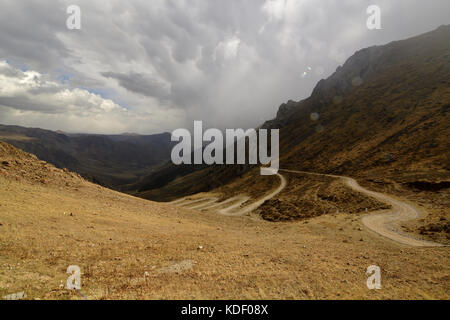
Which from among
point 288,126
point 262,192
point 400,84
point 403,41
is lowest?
point 262,192

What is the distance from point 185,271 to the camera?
7.05 metres

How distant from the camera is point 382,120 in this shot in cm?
5741

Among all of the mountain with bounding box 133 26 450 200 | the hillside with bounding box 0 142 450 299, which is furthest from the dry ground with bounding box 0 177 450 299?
the mountain with bounding box 133 26 450 200

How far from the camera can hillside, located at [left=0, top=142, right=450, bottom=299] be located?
573 cm

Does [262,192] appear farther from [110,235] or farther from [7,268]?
[7,268]

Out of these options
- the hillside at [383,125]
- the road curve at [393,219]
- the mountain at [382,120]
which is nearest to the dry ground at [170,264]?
the road curve at [393,219]

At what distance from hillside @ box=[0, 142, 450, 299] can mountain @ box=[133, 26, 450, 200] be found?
25543 mm

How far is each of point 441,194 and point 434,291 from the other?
2453 cm

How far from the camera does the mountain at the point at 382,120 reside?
35844mm

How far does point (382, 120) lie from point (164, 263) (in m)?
69.9

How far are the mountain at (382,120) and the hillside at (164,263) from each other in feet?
83.8

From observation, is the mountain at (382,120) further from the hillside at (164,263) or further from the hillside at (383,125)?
the hillside at (164,263)
